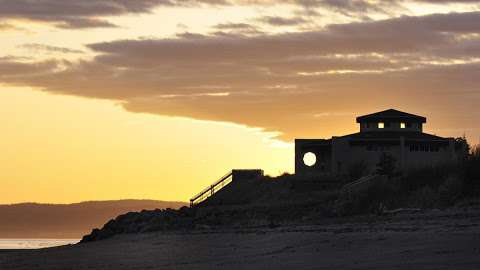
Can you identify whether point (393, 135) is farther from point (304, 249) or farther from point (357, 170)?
point (304, 249)

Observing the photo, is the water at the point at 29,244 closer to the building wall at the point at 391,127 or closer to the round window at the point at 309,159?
the round window at the point at 309,159

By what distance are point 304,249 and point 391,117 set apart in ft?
180

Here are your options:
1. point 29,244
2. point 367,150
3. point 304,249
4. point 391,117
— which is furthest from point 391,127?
point 304,249

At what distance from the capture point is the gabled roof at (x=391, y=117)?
93.4m

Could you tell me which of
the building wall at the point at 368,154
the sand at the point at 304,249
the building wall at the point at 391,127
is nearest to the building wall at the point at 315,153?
the building wall at the point at 368,154

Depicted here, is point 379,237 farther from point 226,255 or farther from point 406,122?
point 406,122

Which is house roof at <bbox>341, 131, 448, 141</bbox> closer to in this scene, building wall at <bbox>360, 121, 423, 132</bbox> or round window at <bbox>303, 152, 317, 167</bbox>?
building wall at <bbox>360, 121, 423, 132</bbox>

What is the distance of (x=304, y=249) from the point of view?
39656 mm

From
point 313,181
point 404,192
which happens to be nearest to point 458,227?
point 404,192

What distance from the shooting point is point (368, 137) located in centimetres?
8856

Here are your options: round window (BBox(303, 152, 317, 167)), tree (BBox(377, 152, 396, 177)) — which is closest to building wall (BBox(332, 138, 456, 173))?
round window (BBox(303, 152, 317, 167))

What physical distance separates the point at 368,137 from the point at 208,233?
34.6 m

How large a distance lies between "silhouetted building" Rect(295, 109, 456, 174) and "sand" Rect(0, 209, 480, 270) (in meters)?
31.3

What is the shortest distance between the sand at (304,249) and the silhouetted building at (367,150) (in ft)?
103
